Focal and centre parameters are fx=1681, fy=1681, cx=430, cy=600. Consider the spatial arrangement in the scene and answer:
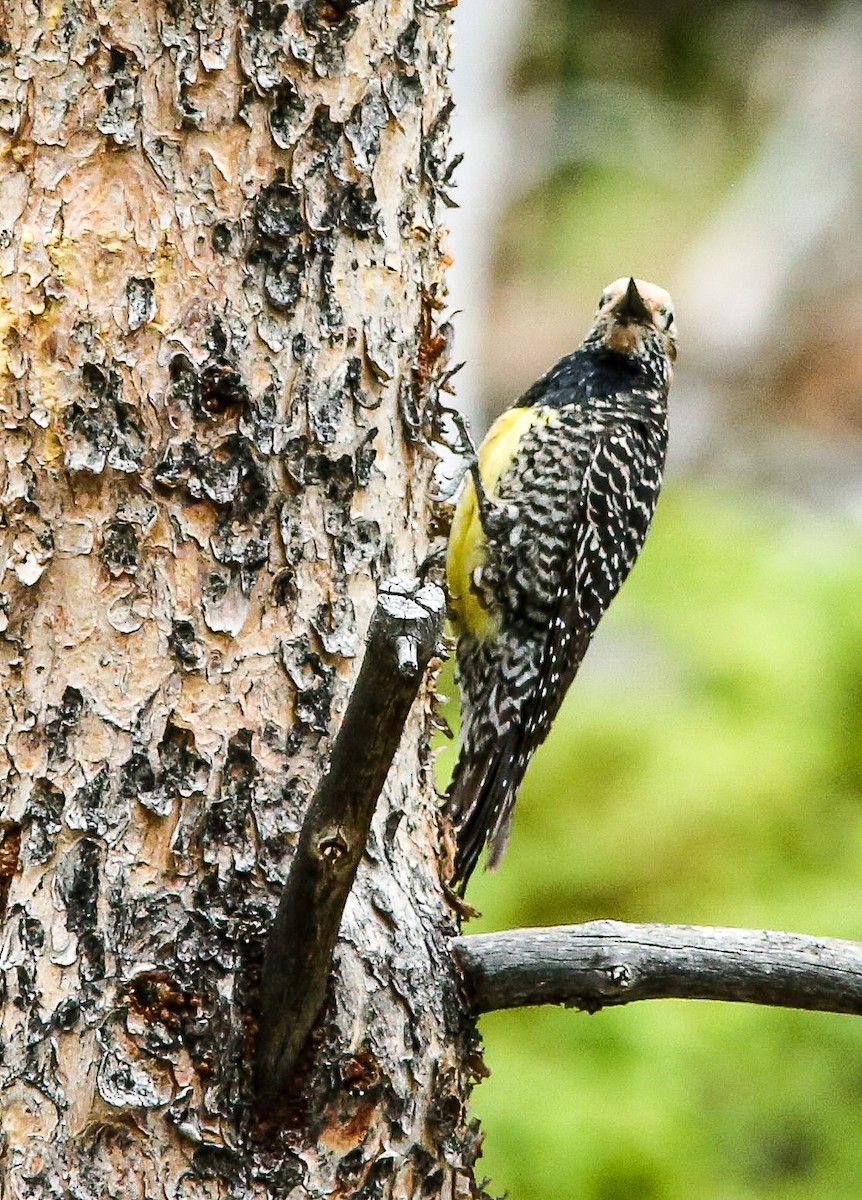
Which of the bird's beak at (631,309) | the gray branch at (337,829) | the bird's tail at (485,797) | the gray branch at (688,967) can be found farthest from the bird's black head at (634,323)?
the gray branch at (337,829)

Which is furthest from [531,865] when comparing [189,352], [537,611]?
[189,352]

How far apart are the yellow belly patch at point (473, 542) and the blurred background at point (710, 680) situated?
3.59 ft

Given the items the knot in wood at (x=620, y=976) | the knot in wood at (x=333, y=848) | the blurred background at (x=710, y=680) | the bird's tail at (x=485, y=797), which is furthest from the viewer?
the blurred background at (x=710, y=680)

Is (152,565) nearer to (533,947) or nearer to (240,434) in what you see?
(240,434)

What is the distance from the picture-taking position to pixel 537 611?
4262mm

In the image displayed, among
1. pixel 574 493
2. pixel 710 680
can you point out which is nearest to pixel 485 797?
pixel 574 493

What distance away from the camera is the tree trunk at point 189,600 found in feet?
7.34

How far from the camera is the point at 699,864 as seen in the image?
17.4 feet

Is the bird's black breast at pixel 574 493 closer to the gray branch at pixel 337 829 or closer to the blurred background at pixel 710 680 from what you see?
the blurred background at pixel 710 680

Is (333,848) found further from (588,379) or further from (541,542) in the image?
(588,379)

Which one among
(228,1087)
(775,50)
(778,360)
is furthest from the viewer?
(775,50)

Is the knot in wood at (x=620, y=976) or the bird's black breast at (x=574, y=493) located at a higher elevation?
the bird's black breast at (x=574, y=493)

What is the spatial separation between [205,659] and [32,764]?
0.28 m

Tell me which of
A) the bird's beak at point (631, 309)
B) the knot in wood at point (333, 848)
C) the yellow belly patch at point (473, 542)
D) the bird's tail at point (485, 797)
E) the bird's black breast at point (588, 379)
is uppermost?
the bird's beak at point (631, 309)
